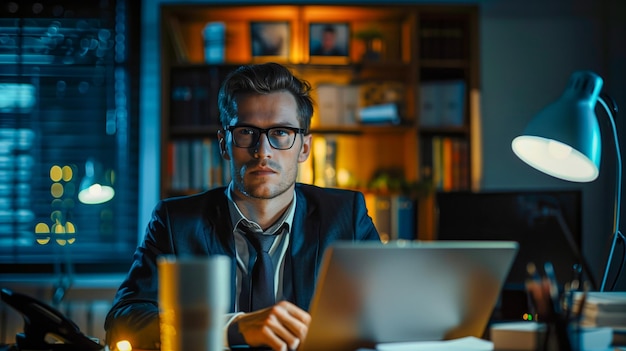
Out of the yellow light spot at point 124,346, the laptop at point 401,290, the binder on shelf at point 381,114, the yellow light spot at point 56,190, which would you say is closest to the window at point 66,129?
the yellow light spot at point 56,190

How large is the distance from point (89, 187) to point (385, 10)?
1683 mm

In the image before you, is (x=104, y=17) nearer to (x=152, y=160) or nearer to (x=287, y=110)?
(x=152, y=160)

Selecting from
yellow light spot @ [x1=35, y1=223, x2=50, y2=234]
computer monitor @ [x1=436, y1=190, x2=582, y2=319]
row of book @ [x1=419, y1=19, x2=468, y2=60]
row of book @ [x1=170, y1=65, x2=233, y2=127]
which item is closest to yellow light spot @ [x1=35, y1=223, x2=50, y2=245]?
yellow light spot @ [x1=35, y1=223, x2=50, y2=234]

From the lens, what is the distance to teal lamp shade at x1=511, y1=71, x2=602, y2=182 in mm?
1520

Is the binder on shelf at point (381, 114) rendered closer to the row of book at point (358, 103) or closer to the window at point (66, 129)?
the row of book at point (358, 103)

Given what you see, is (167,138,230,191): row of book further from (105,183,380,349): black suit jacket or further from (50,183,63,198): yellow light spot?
(105,183,380,349): black suit jacket

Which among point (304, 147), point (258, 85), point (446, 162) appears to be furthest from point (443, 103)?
point (258, 85)

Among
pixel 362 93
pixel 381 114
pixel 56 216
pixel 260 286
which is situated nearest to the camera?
pixel 260 286

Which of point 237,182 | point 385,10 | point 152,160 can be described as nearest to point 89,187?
point 152,160

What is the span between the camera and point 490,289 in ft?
3.88

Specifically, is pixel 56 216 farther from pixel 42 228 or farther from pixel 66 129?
pixel 66 129

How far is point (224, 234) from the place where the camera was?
1.84 m

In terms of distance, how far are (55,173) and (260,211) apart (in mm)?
2354

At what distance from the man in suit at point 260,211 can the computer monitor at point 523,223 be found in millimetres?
600
